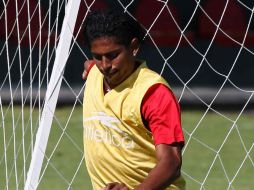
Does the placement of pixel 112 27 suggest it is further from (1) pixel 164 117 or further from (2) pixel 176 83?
(2) pixel 176 83

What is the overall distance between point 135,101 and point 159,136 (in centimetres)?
23

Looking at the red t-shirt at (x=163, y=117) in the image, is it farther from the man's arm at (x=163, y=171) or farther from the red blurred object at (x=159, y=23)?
the red blurred object at (x=159, y=23)

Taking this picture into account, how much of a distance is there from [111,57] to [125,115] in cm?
25

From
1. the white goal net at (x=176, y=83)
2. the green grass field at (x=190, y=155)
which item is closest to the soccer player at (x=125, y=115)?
the green grass field at (x=190, y=155)

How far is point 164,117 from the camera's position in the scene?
420 centimetres

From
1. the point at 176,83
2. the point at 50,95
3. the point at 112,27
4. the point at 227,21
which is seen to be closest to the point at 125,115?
the point at 112,27

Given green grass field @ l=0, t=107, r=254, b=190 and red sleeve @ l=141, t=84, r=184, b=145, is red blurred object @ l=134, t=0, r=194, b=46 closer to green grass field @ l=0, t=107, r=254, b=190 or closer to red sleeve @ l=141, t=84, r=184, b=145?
green grass field @ l=0, t=107, r=254, b=190

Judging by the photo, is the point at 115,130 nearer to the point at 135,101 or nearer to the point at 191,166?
the point at 135,101

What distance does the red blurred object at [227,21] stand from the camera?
1188cm

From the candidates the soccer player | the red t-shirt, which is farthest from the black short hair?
the red t-shirt

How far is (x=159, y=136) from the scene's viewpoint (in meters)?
4.18

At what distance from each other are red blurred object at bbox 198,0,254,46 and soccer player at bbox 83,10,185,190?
7.36 meters

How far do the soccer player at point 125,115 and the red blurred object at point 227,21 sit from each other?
7359mm

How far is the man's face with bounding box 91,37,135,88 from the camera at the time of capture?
431 centimetres
